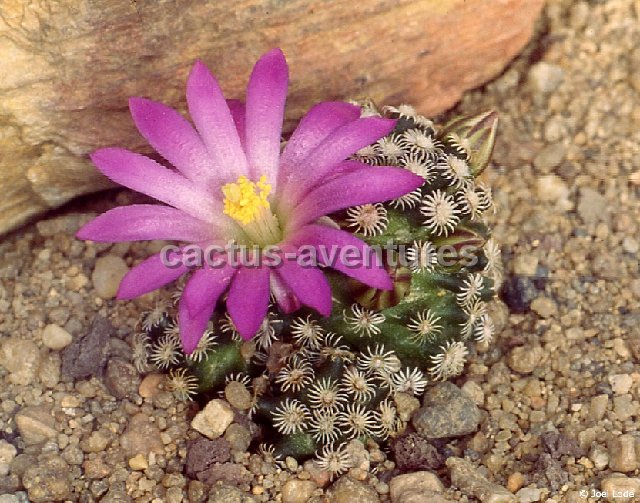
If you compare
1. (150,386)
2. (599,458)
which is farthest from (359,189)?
(599,458)

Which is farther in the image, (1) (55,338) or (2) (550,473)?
(1) (55,338)

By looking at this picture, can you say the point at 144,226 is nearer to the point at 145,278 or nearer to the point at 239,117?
the point at 145,278

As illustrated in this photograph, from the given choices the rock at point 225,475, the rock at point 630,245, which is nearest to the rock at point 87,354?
the rock at point 225,475

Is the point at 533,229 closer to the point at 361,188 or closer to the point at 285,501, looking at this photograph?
the point at 361,188

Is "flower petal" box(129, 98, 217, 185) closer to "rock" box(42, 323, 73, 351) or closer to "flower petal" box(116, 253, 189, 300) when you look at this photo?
"flower petal" box(116, 253, 189, 300)

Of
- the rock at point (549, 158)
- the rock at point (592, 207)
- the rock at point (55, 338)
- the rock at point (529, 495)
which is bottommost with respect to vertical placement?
the rock at point (529, 495)

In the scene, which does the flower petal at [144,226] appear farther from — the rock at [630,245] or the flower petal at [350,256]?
the rock at [630,245]

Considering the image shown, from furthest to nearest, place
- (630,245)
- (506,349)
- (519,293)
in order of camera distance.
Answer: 1. (630,245)
2. (519,293)
3. (506,349)
